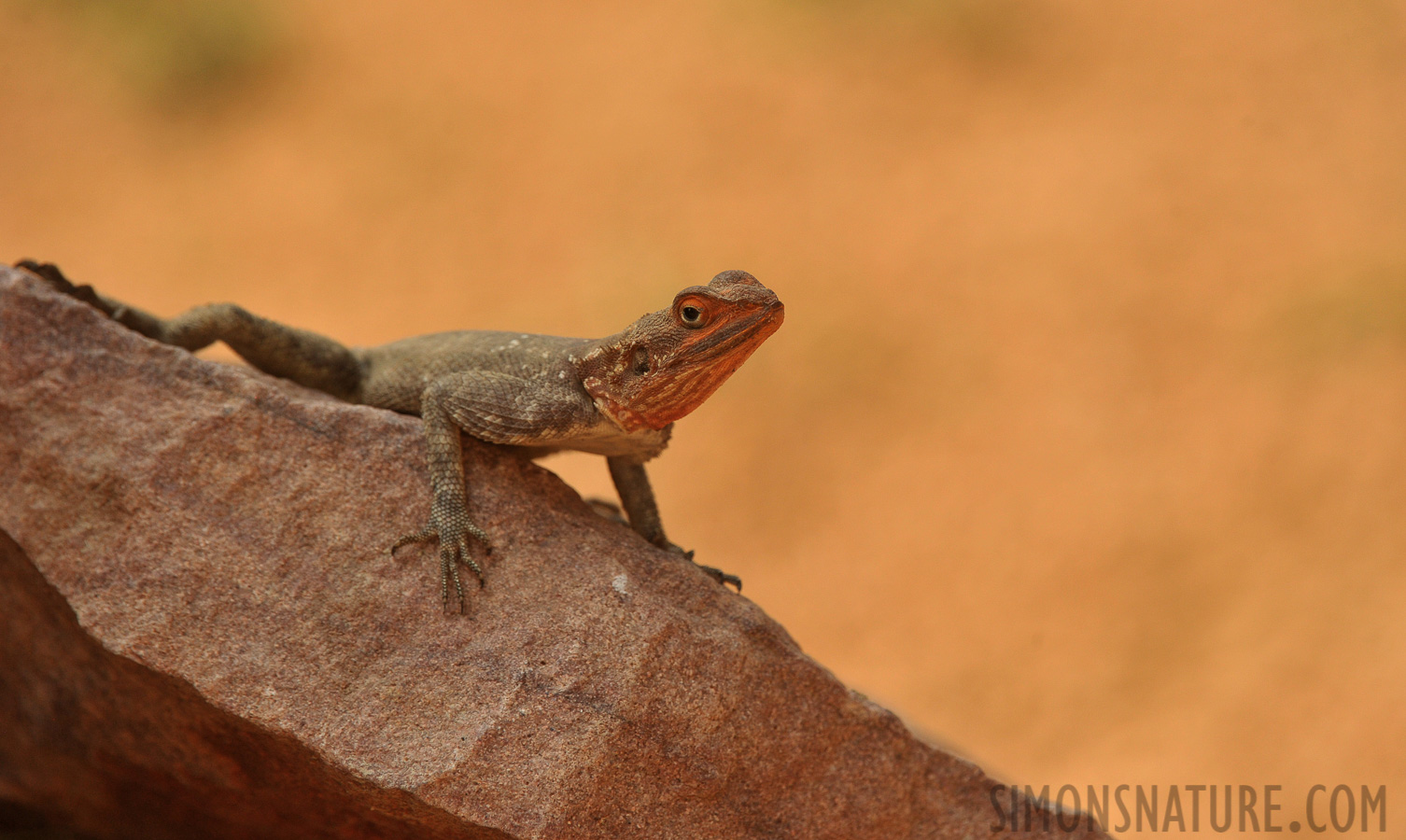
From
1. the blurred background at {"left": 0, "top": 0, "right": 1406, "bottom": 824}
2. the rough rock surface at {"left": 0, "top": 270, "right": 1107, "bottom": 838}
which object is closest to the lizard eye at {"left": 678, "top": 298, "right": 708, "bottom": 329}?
the rough rock surface at {"left": 0, "top": 270, "right": 1107, "bottom": 838}

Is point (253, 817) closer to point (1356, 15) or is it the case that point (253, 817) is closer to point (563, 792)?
point (563, 792)

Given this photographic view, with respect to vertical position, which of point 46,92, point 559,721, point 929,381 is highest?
point 46,92

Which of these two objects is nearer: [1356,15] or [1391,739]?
[1391,739]

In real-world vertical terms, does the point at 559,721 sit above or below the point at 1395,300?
below

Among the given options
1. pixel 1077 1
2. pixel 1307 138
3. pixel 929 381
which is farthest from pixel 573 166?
pixel 1307 138

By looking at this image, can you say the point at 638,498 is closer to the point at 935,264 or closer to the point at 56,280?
the point at 56,280

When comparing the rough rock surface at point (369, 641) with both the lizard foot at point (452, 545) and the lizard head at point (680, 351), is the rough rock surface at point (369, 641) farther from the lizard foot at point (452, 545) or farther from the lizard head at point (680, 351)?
the lizard head at point (680, 351)

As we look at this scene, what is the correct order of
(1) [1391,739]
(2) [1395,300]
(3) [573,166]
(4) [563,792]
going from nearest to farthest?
(4) [563,792] < (1) [1391,739] < (2) [1395,300] < (3) [573,166]

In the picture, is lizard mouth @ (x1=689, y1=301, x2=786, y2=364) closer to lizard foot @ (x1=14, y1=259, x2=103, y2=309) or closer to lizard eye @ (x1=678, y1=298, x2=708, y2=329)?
lizard eye @ (x1=678, y1=298, x2=708, y2=329)
